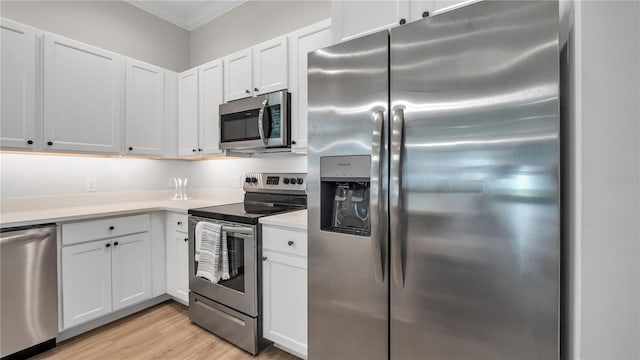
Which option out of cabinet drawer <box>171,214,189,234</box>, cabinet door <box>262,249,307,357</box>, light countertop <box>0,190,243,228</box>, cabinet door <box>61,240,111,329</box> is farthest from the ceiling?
cabinet door <box>262,249,307,357</box>

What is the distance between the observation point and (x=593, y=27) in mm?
Answer: 899

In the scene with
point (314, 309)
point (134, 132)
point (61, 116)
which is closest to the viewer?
point (314, 309)

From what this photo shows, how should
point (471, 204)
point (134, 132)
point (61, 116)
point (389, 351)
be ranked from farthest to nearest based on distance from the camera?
point (134, 132) → point (61, 116) → point (389, 351) → point (471, 204)

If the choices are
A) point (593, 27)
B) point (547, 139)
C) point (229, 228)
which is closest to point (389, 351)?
point (547, 139)

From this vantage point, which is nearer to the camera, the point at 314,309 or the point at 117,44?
the point at 314,309

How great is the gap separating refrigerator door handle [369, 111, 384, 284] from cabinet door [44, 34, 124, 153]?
243cm

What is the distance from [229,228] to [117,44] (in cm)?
236

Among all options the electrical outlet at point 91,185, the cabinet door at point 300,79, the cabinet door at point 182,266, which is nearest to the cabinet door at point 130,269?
the cabinet door at point 182,266

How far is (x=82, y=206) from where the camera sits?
2.54 metres

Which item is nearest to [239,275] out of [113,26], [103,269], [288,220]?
[288,220]

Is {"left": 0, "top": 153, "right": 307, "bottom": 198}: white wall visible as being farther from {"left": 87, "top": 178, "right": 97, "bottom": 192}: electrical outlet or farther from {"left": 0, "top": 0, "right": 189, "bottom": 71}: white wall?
{"left": 0, "top": 0, "right": 189, "bottom": 71}: white wall

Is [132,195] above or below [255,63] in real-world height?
below

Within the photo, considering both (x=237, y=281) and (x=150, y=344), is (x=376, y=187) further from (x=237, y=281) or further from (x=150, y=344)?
(x=150, y=344)

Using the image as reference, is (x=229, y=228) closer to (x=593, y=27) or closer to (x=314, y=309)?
(x=314, y=309)
